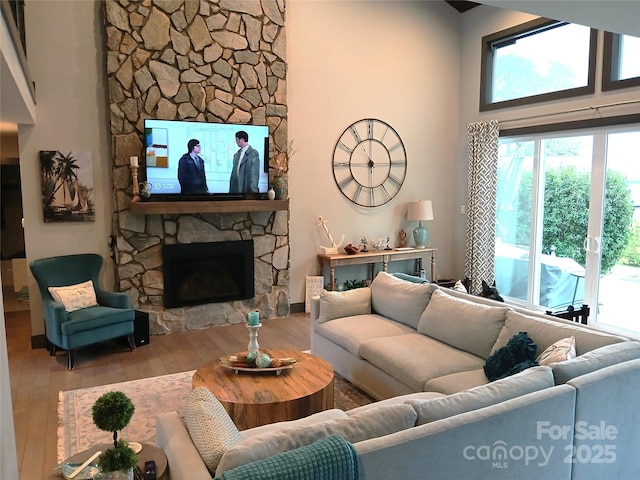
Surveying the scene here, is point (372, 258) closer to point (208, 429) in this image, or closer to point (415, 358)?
point (415, 358)

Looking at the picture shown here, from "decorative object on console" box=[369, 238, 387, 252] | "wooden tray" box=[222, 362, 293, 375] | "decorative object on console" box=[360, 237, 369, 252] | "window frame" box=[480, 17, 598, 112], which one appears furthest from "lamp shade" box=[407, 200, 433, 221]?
"wooden tray" box=[222, 362, 293, 375]

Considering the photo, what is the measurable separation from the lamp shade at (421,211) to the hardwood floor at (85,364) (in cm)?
207

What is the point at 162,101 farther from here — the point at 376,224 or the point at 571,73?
the point at 571,73

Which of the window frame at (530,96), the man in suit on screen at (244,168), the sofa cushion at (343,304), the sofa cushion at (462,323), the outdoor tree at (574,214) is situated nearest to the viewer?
the sofa cushion at (462,323)

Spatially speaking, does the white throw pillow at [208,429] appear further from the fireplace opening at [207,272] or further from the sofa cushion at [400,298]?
the fireplace opening at [207,272]

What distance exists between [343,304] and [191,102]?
277cm

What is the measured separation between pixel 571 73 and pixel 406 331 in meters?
3.89

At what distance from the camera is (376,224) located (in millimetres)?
6859

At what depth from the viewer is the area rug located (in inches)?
126

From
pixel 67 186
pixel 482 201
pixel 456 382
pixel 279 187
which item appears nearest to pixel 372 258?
pixel 279 187

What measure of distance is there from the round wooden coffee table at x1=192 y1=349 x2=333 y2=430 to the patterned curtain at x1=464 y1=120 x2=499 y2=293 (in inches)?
158

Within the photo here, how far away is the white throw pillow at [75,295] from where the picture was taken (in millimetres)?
4684

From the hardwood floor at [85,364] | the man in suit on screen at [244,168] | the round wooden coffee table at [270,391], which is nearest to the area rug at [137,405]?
the hardwood floor at [85,364]

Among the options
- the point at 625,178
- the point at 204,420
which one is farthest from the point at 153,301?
the point at 625,178
